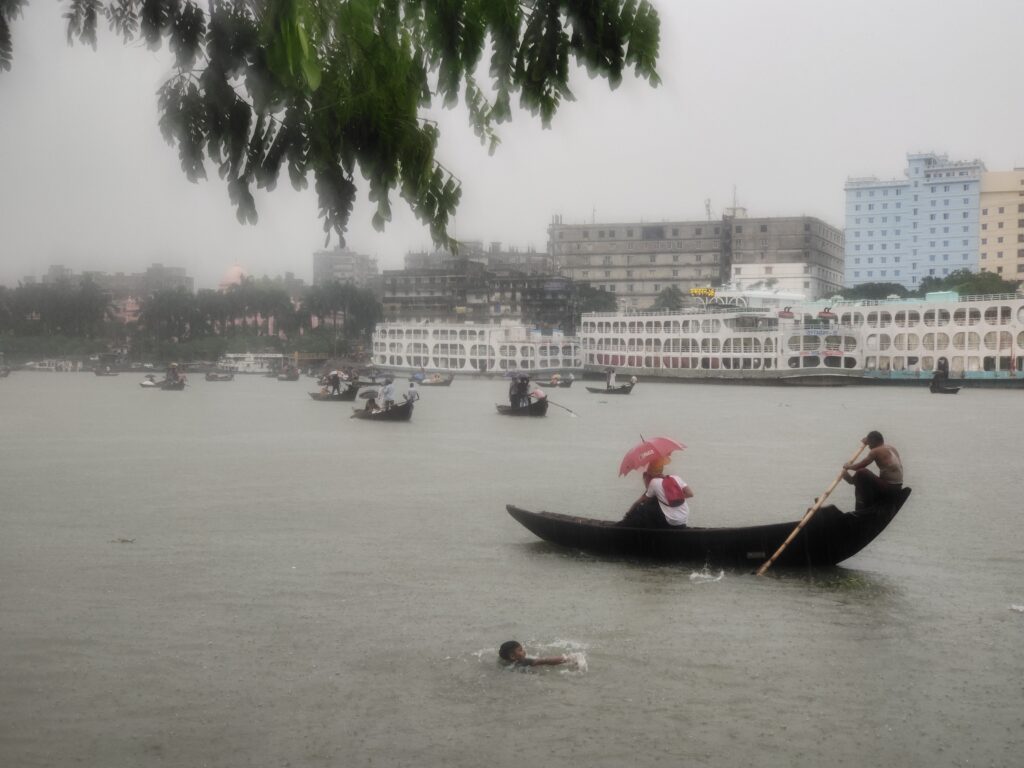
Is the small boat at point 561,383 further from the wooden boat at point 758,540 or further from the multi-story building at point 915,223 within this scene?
the wooden boat at point 758,540

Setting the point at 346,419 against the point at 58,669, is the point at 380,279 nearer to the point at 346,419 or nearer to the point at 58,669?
the point at 346,419

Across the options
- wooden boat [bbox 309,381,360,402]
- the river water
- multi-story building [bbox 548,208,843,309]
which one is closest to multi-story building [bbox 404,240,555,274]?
multi-story building [bbox 548,208,843,309]

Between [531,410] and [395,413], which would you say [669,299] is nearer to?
[531,410]

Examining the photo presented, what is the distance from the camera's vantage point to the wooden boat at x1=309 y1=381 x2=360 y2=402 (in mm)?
52441

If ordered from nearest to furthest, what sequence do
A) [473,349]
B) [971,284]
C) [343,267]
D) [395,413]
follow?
[395,413], [971,284], [473,349], [343,267]

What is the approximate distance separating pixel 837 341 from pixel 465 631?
72.0m

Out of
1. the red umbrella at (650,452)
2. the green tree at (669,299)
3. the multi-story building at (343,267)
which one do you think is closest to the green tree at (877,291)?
the green tree at (669,299)

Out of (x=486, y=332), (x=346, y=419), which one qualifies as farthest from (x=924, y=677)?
(x=486, y=332)

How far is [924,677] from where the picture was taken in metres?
8.70

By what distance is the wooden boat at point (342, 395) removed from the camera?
5244cm

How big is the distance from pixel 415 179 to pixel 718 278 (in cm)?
11769

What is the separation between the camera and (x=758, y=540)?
11891mm

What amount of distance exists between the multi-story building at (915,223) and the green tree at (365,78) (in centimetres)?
10437

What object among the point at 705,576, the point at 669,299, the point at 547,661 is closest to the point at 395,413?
the point at 705,576
